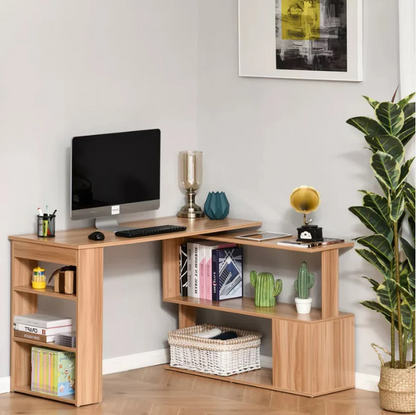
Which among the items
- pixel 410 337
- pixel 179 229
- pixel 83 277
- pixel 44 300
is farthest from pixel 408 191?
pixel 44 300

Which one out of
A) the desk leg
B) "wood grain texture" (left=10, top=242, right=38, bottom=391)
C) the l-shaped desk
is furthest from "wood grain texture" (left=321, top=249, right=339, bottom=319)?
"wood grain texture" (left=10, top=242, right=38, bottom=391)

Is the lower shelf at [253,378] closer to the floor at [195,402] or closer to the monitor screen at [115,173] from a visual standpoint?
the floor at [195,402]

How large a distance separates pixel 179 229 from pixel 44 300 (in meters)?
0.81

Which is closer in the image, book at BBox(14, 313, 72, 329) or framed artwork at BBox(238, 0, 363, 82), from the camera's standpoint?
book at BBox(14, 313, 72, 329)

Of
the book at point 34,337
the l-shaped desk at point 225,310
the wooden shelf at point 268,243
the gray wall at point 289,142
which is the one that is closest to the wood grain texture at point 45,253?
the l-shaped desk at point 225,310

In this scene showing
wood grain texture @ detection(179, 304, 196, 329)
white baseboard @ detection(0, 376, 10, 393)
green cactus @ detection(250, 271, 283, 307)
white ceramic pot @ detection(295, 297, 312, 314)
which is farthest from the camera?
wood grain texture @ detection(179, 304, 196, 329)

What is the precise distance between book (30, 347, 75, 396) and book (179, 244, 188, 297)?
3.08ft

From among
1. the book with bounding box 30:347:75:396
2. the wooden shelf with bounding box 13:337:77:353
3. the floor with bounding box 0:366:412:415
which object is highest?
the wooden shelf with bounding box 13:337:77:353

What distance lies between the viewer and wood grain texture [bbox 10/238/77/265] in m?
4.45

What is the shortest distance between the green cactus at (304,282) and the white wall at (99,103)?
95 centimetres

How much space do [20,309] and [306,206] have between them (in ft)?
5.10

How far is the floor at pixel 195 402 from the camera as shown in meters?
4.48

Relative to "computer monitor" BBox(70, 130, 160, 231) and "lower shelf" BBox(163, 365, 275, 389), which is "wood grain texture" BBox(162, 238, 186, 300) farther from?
"lower shelf" BBox(163, 365, 275, 389)

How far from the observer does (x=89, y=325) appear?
4477mm
